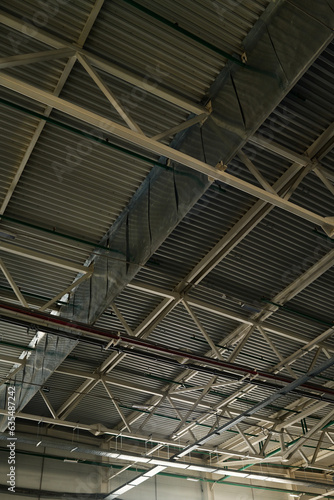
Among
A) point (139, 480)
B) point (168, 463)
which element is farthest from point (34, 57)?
point (168, 463)

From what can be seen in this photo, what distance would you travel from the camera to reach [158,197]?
A: 11.5 m

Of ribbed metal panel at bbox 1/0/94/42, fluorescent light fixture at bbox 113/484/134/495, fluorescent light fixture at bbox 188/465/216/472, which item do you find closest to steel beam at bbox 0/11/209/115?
ribbed metal panel at bbox 1/0/94/42

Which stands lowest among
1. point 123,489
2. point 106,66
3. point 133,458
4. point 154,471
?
point 123,489

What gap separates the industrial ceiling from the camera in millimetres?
9070

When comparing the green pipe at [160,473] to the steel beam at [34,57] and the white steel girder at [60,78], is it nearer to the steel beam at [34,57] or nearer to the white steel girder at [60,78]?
the white steel girder at [60,78]

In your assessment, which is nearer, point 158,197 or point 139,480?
point 158,197

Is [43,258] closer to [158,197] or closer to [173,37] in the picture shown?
[158,197]

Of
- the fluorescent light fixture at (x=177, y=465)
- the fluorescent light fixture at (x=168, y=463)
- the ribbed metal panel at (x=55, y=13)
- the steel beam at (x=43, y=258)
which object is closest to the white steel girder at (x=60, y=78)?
the ribbed metal panel at (x=55, y=13)

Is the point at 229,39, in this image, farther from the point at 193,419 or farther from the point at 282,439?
the point at 282,439

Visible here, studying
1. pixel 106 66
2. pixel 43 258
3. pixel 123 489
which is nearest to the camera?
pixel 106 66

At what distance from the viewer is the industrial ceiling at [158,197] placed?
907 centimetres

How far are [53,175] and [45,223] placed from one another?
1754mm

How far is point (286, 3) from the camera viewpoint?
29.0ft

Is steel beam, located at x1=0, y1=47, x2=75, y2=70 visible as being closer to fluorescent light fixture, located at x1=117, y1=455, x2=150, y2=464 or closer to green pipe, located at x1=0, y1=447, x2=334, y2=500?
green pipe, located at x1=0, y1=447, x2=334, y2=500
